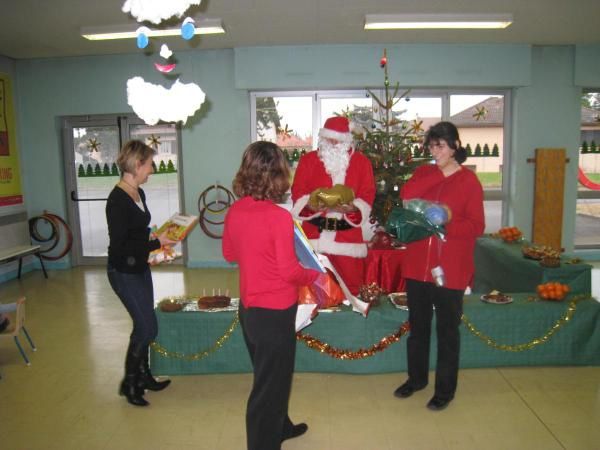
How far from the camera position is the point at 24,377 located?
3.58m

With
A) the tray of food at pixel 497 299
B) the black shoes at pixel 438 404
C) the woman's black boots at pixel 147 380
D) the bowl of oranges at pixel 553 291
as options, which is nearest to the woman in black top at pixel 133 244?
the woman's black boots at pixel 147 380

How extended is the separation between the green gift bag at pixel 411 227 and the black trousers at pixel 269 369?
1.00 m

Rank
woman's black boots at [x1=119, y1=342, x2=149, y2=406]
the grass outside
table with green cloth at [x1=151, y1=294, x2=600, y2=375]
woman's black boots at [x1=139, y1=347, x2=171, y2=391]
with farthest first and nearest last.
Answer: the grass outside
table with green cloth at [x1=151, y1=294, x2=600, y2=375]
woman's black boots at [x1=139, y1=347, x2=171, y2=391]
woman's black boots at [x1=119, y1=342, x2=149, y2=406]

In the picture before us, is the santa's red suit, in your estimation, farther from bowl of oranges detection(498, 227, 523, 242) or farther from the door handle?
the door handle

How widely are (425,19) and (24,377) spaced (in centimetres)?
512

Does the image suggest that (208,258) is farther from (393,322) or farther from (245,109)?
(393,322)

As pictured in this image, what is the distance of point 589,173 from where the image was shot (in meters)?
7.57

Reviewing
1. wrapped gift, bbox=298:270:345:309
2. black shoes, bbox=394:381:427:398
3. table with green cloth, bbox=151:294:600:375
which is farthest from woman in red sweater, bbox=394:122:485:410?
wrapped gift, bbox=298:270:345:309

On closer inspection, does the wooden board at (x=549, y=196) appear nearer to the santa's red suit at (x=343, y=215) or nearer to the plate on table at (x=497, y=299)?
the plate on table at (x=497, y=299)

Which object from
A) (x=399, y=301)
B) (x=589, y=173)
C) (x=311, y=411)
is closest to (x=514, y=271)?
(x=399, y=301)

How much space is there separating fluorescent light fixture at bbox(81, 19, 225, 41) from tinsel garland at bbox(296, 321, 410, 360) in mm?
3695

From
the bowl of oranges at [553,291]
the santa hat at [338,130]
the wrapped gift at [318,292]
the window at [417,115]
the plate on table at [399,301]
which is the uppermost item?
the window at [417,115]

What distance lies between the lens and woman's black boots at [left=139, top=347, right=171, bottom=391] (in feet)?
10.6

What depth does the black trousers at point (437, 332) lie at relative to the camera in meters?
2.89
